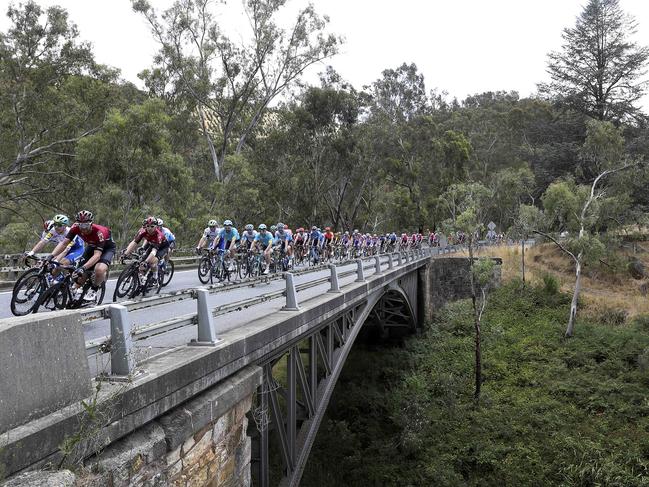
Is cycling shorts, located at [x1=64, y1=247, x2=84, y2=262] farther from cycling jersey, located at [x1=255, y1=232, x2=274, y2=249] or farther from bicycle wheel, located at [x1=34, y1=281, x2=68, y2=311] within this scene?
cycling jersey, located at [x1=255, y1=232, x2=274, y2=249]

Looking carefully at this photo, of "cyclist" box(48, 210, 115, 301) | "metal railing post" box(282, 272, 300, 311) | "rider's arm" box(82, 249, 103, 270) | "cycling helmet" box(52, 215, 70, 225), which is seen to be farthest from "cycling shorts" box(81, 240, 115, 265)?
"metal railing post" box(282, 272, 300, 311)

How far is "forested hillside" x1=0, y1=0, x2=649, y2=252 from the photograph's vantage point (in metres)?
22.8

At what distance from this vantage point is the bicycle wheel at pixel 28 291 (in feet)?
24.0

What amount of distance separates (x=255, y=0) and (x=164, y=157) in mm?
17142

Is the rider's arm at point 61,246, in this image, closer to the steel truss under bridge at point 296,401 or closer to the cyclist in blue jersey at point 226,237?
the steel truss under bridge at point 296,401

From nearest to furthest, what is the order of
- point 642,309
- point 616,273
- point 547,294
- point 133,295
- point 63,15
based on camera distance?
point 133,295 → point 63,15 → point 642,309 → point 547,294 → point 616,273

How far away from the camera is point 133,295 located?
10219mm

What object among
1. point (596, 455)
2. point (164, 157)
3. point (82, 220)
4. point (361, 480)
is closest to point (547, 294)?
point (596, 455)

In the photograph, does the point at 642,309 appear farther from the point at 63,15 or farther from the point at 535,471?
the point at 63,15

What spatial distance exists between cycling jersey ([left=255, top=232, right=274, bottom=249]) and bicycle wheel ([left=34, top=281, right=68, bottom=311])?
9230 millimetres

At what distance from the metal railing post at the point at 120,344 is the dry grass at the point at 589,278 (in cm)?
2923

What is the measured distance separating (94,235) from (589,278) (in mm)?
35244

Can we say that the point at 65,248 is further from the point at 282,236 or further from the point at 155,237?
the point at 282,236

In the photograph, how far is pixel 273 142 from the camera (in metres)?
38.8
